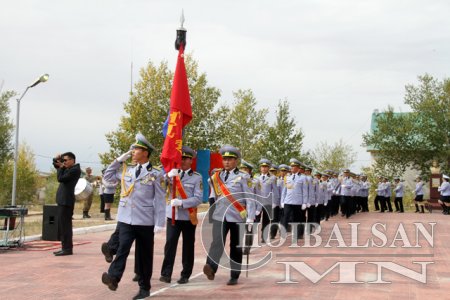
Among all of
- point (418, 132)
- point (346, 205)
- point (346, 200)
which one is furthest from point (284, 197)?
point (418, 132)

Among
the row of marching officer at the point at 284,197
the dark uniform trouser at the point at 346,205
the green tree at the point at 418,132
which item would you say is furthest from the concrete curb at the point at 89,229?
the green tree at the point at 418,132

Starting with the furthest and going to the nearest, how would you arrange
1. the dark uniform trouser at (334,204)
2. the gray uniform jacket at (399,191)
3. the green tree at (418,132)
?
the green tree at (418,132) < the gray uniform jacket at (399,191) < the dark uniform trouser at (334,204)

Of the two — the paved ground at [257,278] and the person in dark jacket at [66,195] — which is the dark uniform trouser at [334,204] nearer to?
the paved ground at [257,278]

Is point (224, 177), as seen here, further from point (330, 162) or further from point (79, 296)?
point (330, 162)

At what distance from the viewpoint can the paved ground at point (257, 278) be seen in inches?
332

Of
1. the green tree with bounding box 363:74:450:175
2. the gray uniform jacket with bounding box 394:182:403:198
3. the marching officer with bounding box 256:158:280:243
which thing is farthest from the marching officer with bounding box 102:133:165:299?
the green tree with bounding box 363:74:450:175

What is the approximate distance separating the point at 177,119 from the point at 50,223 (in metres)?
5.92

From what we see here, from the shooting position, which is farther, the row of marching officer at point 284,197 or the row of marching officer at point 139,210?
the row of marching officer at point 284,197

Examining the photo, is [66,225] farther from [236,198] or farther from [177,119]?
[236,198]

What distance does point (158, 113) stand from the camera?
119ft

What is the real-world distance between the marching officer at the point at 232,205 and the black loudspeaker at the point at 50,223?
588 cm

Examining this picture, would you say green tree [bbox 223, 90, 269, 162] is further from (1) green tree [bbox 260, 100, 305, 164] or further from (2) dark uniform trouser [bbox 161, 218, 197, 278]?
(2) dark uniform trouser [bbox 161, 218, 197, 278]

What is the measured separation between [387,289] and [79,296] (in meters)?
4.00

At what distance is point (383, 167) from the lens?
169 feet
